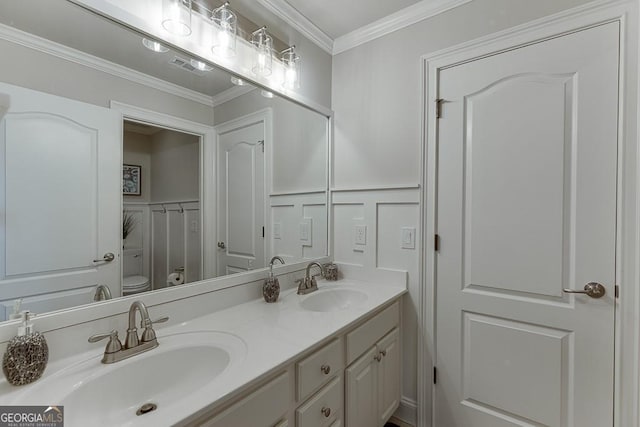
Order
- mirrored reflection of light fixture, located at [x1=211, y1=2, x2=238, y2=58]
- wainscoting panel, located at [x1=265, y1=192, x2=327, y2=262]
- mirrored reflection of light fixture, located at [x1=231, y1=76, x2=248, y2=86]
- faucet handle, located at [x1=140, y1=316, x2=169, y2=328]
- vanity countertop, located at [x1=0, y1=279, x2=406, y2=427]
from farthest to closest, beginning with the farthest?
wainscoting panel, located at [x1=265, y1=192, x2=327, y2=262] → mirrored reflection of light fixture, located at [x1=231, y1=76, x2=248, y2=86] → mirrored reflection of light fixture, located at [x1=211, y1=2, x2=238, y2=58] → faucet handle, located at [x1=140, y1=316, x2=169, y2=328] → vanity countertop, located at [x1=0, y1=279, x2=406, y2=427]

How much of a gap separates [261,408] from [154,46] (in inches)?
54.5

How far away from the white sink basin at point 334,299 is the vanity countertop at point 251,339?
0.14ft

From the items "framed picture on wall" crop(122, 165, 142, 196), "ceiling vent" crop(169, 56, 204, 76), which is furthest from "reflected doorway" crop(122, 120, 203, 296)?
"ceiling vent" crop(169, 56, 204, 76)

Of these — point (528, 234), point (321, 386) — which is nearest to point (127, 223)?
point (321, 386)

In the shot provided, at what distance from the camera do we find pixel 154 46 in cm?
118

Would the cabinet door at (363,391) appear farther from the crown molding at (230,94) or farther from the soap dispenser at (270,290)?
the crown molding at (230,94)

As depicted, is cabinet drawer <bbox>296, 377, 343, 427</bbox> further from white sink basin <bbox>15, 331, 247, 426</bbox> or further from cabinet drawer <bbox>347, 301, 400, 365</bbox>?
white sink basin <bbox>15, 331, 247, 426</bbox>

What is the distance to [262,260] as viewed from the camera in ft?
5.53

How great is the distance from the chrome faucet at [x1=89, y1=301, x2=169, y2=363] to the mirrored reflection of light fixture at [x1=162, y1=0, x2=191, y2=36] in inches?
42.5

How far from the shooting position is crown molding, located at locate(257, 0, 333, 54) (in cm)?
164

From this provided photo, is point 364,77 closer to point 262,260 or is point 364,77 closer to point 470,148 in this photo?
point 470,148

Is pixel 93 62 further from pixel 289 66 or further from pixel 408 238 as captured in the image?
pixel 408 238

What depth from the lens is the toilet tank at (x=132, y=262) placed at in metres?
1.13

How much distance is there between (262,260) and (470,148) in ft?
4.30
